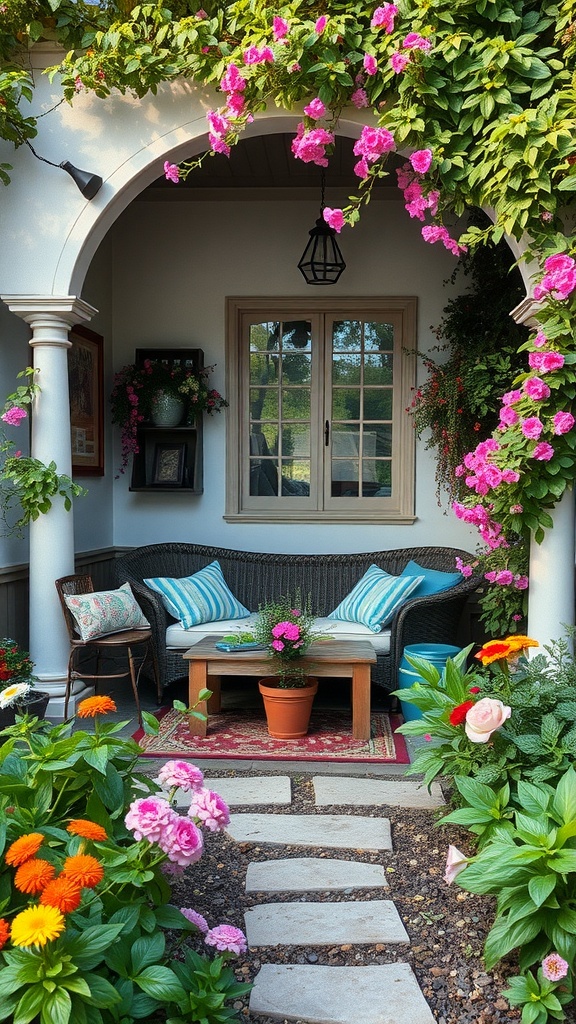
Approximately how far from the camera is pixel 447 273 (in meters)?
5.72

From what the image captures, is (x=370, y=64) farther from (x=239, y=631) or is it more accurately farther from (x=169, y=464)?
(x=169, y=464)

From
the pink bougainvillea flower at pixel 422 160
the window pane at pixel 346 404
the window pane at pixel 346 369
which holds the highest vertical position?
the pink bougainvillea flower at pixel 422 160

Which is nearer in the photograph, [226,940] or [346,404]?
[226,940]

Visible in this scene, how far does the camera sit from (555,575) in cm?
358

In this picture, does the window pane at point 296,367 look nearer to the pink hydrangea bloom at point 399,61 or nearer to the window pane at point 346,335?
the window pane at point 346,335

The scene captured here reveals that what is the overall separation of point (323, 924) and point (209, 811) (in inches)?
29.9

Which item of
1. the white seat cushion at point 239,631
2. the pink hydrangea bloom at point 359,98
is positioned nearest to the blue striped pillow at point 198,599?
the white seat cushion at point 239,631

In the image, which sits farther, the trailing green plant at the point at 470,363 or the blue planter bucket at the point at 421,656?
the trailing green plant at the point at 470,363

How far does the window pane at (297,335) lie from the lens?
5871 millimetres

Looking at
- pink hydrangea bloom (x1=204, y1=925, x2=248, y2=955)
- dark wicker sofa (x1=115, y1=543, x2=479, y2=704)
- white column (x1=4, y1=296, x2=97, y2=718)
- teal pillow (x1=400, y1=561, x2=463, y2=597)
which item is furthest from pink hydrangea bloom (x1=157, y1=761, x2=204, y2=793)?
dark wicker sofa (x1=115, y1=543, x2=479, y2=704)

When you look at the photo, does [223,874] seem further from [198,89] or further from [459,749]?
[198,89]

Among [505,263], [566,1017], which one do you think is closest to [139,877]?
[566,1017]

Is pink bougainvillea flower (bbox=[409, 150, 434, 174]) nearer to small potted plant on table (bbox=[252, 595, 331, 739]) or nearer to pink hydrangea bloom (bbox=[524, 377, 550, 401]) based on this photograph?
pink hydrangea bloom (bbox=[524, 377, 550, 401])

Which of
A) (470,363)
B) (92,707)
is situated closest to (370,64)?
(470,363)
